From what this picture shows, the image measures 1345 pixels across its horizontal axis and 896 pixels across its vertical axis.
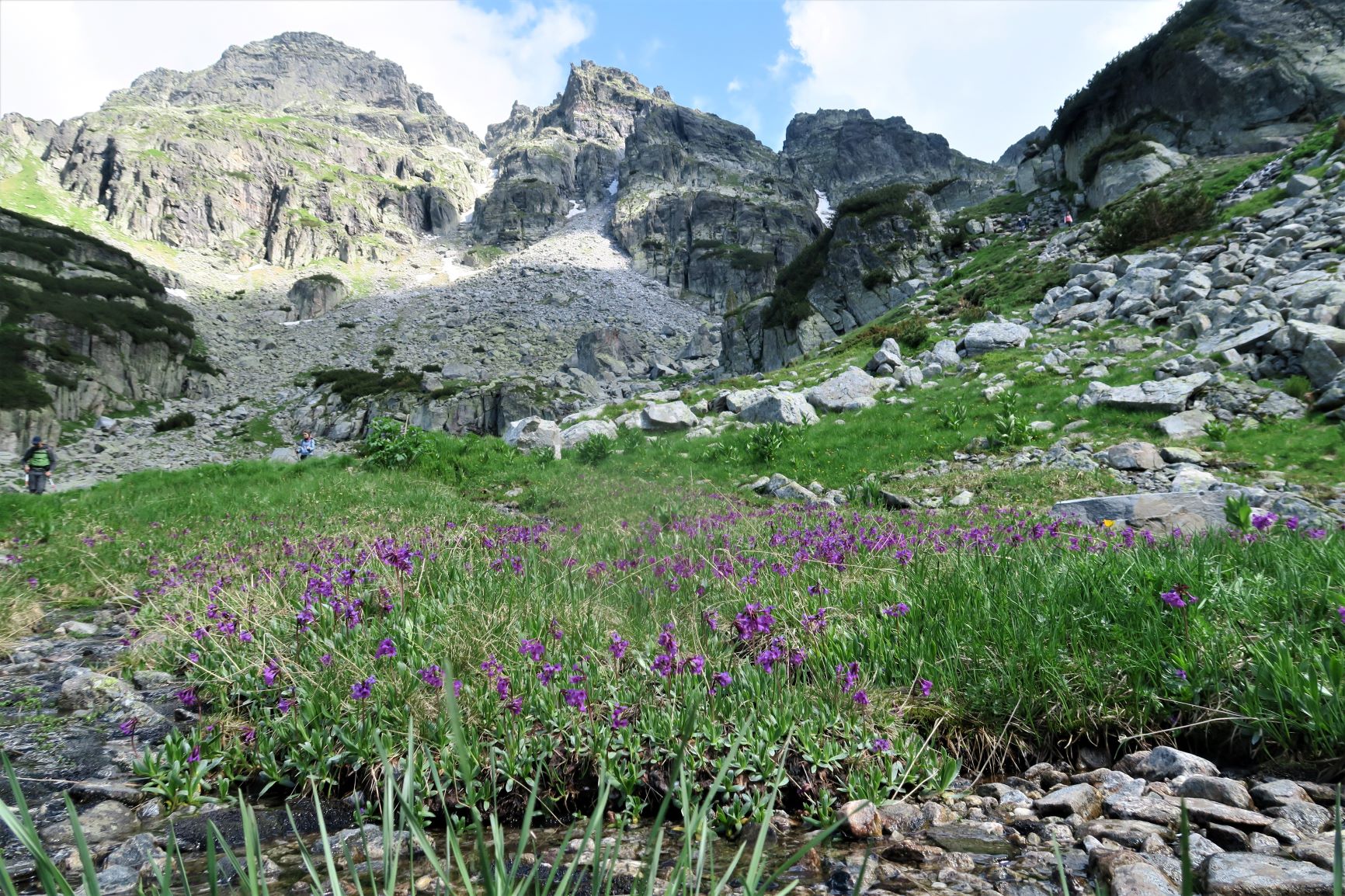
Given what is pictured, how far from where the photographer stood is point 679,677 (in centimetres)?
319

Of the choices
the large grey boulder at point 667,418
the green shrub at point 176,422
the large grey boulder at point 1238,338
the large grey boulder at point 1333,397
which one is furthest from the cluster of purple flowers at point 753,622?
the green shrub at point 176,422

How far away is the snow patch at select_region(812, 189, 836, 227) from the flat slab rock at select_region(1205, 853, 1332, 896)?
5691 inches

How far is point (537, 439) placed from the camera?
18.7m

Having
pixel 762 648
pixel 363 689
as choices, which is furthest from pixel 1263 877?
pixel 363 689

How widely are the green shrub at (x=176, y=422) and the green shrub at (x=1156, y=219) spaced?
59.4 meters

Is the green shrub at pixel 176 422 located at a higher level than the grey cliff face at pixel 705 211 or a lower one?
lower

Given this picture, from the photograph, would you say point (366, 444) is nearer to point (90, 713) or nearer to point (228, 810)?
point (90, 713)

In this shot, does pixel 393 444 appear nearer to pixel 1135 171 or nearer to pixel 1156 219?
pixel 1156 219

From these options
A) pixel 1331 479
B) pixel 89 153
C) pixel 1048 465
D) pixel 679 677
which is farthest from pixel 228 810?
pixel 89 153

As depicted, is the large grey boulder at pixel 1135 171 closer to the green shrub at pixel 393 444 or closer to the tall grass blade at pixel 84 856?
the green shrub at pixel 393 444

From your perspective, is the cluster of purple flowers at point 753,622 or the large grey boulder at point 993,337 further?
the large grey boulder at point 993,337

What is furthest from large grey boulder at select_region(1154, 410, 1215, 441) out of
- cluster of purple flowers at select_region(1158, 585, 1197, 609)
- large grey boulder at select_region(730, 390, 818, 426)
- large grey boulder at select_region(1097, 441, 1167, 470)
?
cluster of purple flowers at select_region(1158, 585, 1197, 609)

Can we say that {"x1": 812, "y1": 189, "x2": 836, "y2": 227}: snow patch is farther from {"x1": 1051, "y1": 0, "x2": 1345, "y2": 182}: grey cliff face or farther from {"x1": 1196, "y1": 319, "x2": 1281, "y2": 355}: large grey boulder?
{"x1": 1196, "y1": 319, "x2": 1281, "y2": 355}: large grey boulder

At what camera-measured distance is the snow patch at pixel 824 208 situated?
138500mm
